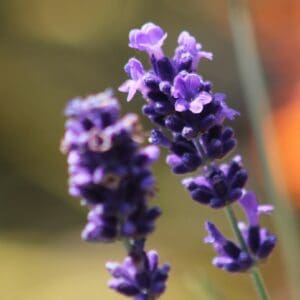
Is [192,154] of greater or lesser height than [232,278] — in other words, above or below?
below

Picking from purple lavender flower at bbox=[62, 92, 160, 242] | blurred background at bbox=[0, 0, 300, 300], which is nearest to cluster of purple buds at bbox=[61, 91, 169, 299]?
purple lavender flower at bbox=[62, 92, 160, 242]

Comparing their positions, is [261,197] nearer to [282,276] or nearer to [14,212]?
[282,276]

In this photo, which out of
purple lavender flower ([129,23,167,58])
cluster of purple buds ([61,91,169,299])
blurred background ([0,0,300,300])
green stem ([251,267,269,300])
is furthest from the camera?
blurred background ([0,0,300,300])

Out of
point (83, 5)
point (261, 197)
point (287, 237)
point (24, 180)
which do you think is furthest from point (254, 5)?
point (287, 237)

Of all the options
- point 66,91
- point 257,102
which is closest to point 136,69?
point 257,102

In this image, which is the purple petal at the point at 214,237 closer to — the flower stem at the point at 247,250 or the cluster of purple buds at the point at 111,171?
the flower stem at the point at 247,250

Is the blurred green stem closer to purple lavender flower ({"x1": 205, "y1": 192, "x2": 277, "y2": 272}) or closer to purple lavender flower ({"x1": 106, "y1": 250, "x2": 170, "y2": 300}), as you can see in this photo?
purple lavender flower ({"x1": 205, "y1": 192, "x2": 277, "y2": 272})

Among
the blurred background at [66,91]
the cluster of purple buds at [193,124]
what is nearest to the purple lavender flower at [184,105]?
the cluster of purple buds at [193,124]
